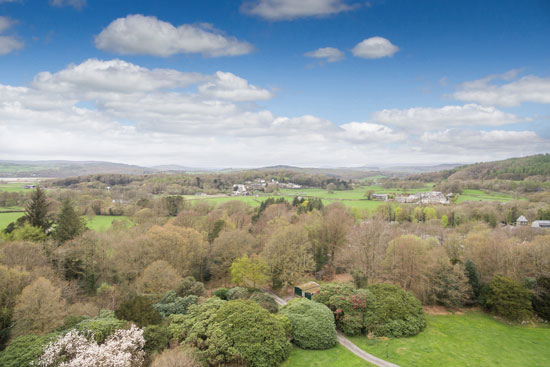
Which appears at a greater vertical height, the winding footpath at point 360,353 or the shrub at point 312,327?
the shrub at point 312,327

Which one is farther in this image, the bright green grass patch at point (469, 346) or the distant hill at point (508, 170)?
the distant hill at point (508, 170)

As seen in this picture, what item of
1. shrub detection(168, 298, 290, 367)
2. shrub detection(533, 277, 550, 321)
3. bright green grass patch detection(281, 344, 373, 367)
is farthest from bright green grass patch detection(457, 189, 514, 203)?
shrub detection(168, 298, 290, 367)

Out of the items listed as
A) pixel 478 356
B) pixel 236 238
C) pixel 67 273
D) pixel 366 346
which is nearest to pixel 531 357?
pixel 478 356

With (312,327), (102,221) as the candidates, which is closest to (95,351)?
(312,327)

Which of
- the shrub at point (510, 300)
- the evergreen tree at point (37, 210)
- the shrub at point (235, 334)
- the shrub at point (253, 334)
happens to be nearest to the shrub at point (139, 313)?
the shrub at point (235, 334)

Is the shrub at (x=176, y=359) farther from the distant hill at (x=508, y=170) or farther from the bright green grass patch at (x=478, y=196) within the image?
the distant hill at (x=508, y=170)

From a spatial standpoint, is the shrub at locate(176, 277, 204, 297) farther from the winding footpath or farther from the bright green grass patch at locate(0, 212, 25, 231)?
the bright green grass patch at locate(0, 212, 25, 231)

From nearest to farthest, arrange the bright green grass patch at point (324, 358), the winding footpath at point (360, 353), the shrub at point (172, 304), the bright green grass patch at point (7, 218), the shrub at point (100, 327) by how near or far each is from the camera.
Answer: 1. the shrub at point (100, 327)
2. the bright green grass patch at point (324, 358)
3. the winding footpath at point (360, 353)
4. the shrub at point (172, 304)
5. the bright green grass patch at point (7, 218)

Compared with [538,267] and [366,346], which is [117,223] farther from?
[538,267]
